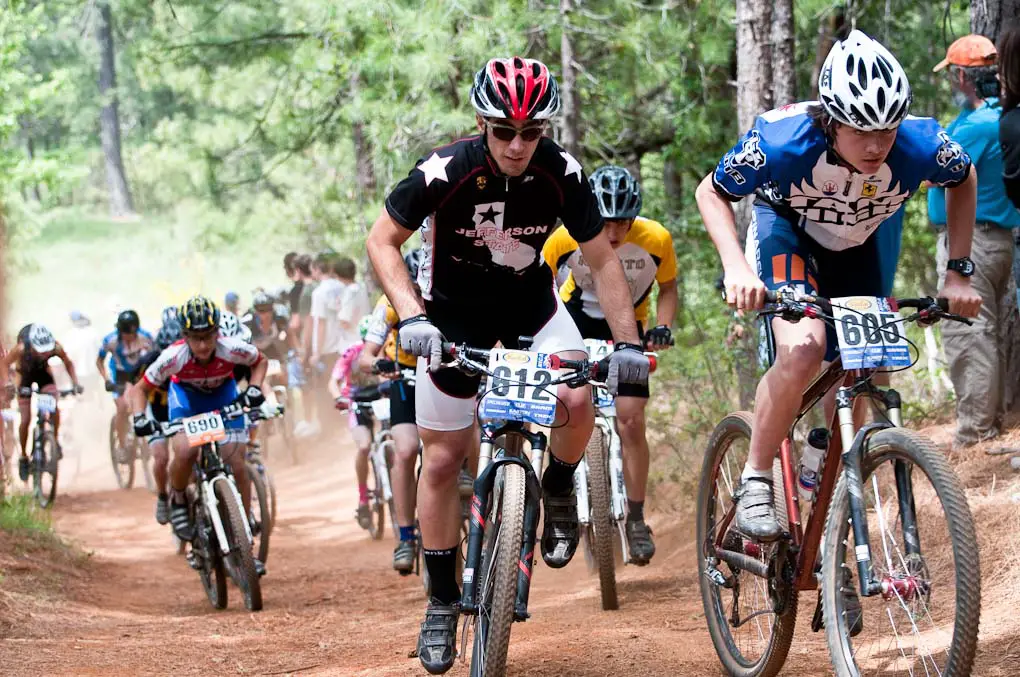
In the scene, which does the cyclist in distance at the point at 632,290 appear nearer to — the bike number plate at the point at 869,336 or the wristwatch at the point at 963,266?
the wristwatch at the point at 963,266


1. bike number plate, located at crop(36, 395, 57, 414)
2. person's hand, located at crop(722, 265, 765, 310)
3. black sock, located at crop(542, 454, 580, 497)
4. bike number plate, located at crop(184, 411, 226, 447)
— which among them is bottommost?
bike number plate, located at crop(36, 395, 57, 414)

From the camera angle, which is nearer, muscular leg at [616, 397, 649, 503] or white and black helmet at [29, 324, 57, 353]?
muscular leg at [616, 397, 649, 503]

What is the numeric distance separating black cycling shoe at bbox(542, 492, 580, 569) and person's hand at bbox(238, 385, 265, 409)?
164 inches

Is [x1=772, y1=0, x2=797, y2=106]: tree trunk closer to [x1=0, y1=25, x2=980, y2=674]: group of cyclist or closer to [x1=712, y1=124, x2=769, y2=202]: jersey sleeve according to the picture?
[x1=0, y1=25, x2=980, y2=674]: group of cyclist

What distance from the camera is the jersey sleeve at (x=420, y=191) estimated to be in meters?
4.69

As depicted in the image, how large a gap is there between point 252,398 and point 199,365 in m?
0.45

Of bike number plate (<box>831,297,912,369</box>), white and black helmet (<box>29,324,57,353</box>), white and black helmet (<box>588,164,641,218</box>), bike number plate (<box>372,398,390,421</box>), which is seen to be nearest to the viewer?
bike number plate (<box>831,297,912,369</box>)

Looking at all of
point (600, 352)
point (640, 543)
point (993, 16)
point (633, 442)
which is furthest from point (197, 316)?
point (993, 16)

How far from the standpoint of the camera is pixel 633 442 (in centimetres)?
754

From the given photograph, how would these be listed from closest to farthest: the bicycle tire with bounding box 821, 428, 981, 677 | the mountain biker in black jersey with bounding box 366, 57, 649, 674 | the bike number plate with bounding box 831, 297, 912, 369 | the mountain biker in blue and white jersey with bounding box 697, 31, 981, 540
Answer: the bicycle tire with bounding box 821, 428, 981, 677 → the bike number plate with bounding box 831, 297, 912, 369 → the mountain biker in blue and white jersey with bounding box 697, 31, 981, 540 → the mountain biker in black jersey with bounding box 366, 57, 649, 674

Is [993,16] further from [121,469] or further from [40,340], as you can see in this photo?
[121,469]

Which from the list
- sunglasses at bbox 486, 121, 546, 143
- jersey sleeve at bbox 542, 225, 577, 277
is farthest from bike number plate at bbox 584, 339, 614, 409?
sunglasses at bbox 486, 121, 546, 143

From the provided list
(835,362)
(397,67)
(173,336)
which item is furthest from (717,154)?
(835,362)

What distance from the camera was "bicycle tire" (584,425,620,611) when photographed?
6898 millimetres
